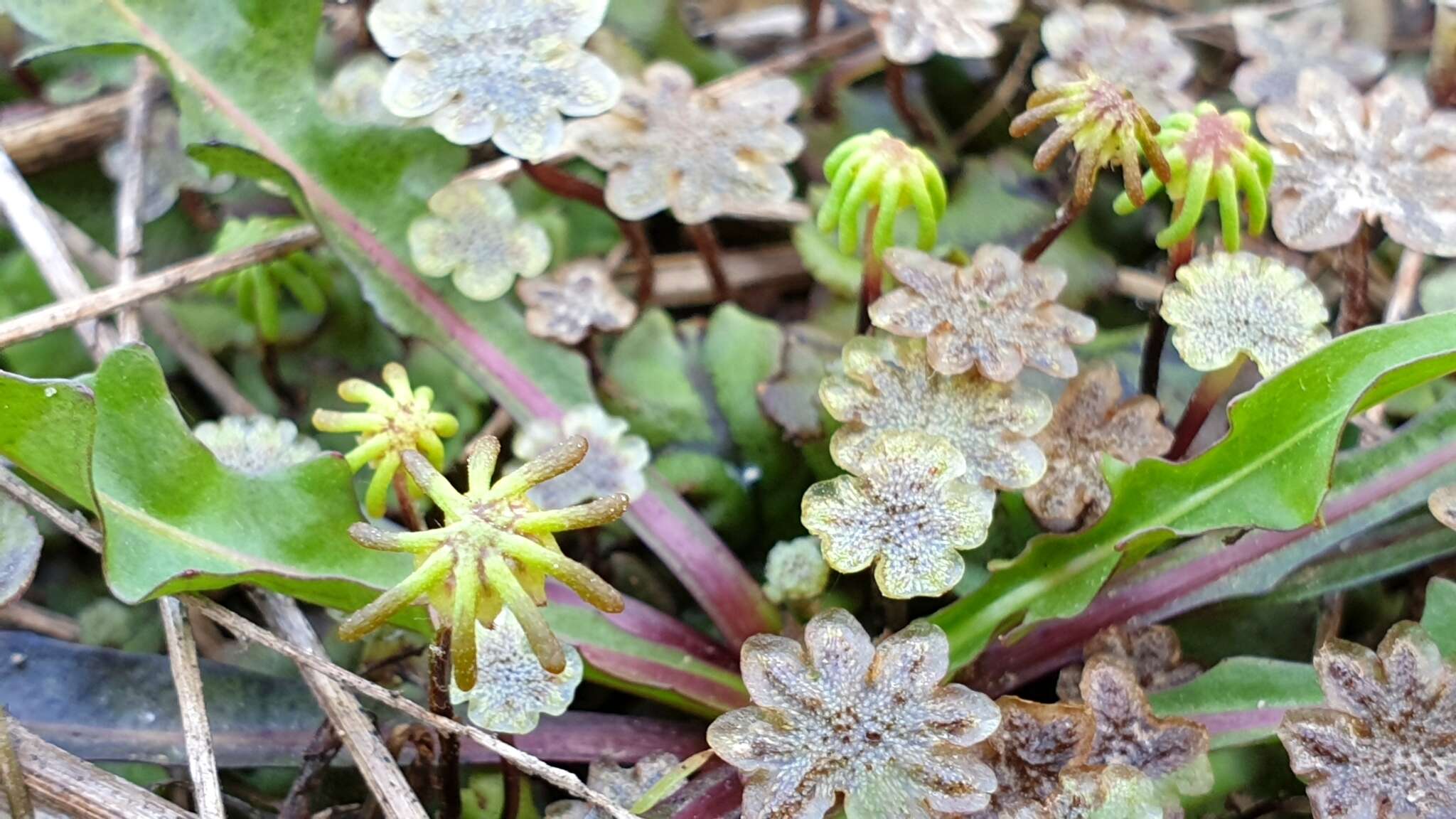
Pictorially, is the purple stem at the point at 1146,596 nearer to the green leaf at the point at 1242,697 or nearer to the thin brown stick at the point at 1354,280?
the green leaf at the point at 1242,697

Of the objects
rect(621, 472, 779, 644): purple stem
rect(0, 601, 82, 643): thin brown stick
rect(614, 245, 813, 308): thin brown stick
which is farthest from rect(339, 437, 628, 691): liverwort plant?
rect(614, 245, 813, 308): thin brown stick

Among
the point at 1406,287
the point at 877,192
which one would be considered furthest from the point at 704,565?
the point at 1406,287

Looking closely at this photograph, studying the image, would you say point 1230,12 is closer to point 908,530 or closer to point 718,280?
point 718,280

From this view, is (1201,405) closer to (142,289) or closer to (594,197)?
(594,197)

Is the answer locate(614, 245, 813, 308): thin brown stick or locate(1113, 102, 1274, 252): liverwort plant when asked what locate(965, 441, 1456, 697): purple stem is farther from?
locate(614, 245, 813, 308): thin brown stick

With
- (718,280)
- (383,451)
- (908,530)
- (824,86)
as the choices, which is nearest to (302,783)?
(383,451)

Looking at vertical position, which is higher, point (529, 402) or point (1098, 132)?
point (1098, 132)

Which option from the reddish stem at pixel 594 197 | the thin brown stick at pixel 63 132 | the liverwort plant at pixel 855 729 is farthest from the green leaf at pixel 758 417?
the thin brown stick at pixel 63 132
